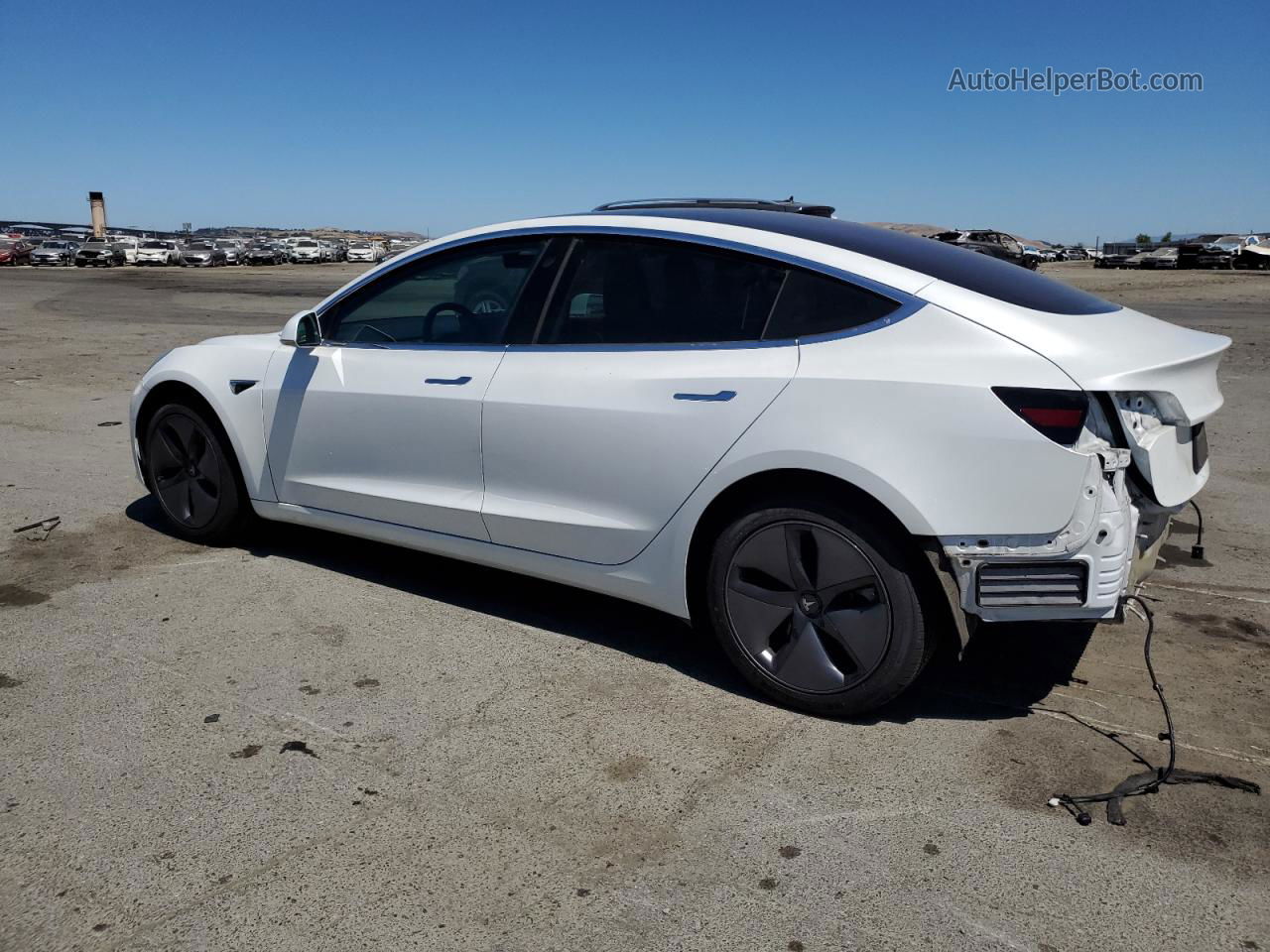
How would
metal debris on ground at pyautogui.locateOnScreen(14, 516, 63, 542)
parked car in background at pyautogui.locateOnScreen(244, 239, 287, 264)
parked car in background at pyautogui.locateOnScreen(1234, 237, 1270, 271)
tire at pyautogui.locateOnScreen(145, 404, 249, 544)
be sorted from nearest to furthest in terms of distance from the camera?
tire at pyautogui.locateOnScreen(145, 404, 249, 544) → metal debris on ground at pyautogui.locateOnScreen(14, 516, 63, 542) → parked car in background at pyautogui.locateOnScreen(1234, 237, 1270, 271) → parked car in background at pyautogui.locateOnScreen(244, 239, 287, 264)

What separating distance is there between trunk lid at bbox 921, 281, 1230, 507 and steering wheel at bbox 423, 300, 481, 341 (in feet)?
6.14

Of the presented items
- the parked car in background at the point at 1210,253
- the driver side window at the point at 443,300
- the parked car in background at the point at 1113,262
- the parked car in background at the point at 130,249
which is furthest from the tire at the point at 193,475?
the parked car in background at the point at 1113,262

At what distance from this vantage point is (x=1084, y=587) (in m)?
3.28

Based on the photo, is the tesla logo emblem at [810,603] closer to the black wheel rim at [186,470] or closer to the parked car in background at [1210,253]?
the black wheel rim at [186,470]

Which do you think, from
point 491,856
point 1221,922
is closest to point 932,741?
point 1221,922

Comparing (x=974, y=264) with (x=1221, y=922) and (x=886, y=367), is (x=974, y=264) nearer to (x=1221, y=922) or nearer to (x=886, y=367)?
(x=886, y=367)

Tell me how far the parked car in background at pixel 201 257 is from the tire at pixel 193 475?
6234 cm

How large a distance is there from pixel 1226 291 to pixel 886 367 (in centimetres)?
3112

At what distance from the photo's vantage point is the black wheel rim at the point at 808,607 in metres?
3.52

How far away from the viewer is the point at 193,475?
18.0 ft

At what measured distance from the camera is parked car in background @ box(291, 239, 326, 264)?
73.5 meters

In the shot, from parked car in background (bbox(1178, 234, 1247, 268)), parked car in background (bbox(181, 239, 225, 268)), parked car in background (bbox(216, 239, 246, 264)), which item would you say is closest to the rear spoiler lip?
parked car in background (bbox(1178, 234, 1247, 268))

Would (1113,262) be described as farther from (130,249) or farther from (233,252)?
(130,249)

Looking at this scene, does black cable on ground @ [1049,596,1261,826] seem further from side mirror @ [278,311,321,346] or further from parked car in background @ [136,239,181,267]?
parked car in background @ [136,239,181,267]
